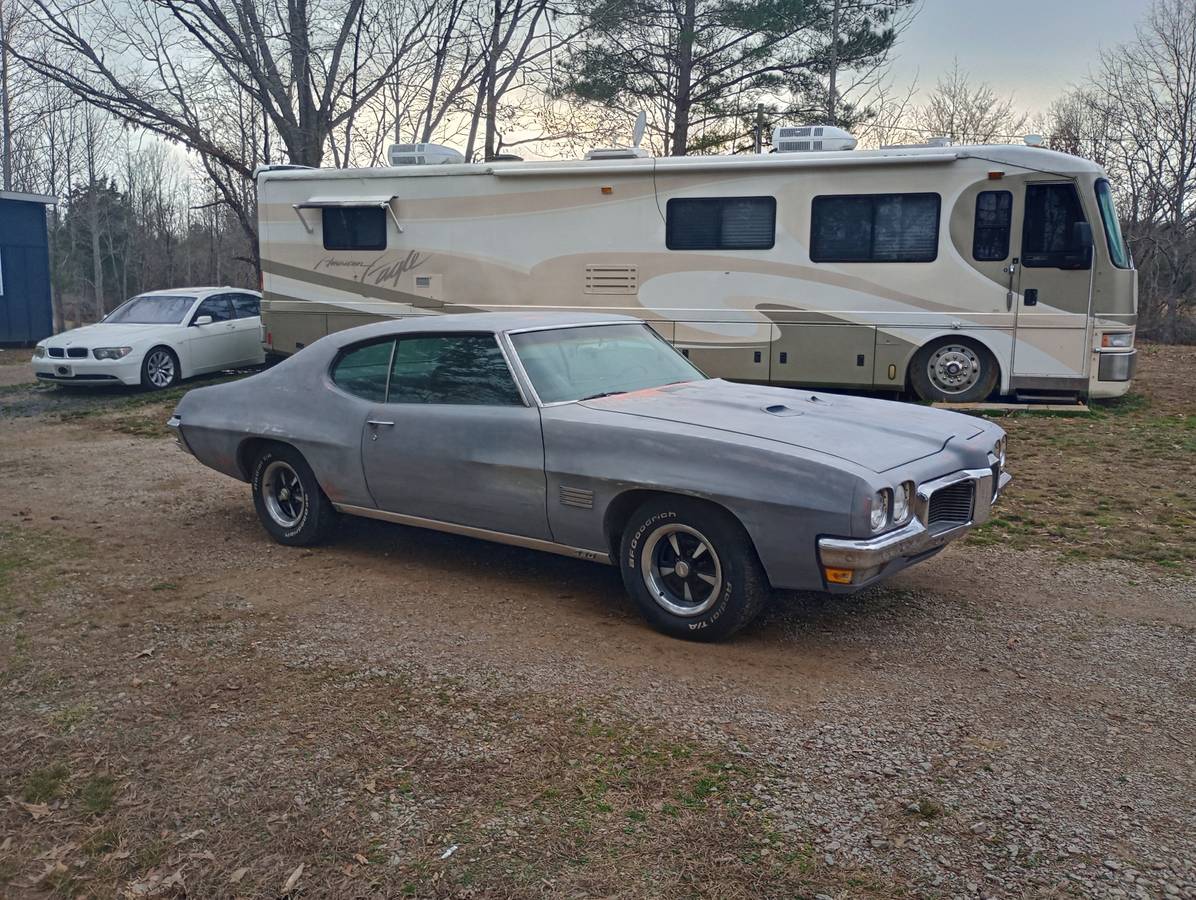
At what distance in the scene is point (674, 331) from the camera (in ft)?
41.1

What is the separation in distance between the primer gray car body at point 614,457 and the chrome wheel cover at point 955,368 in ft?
20.9

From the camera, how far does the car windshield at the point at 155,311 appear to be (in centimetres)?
1530

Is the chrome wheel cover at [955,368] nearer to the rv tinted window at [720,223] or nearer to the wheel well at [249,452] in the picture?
the rv tinted window at [720,223]

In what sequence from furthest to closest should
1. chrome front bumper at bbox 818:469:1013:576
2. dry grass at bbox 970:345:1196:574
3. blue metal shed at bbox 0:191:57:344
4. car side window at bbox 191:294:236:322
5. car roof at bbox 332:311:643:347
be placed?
blue metal shed at bbox 0:191:57:344
car side window at bbox 191:294:236:322
dry grass at bbox 970:345:1196:574
car roof at bbox 332:311:643:347
chrome front bumper at bbox 818:469:1013:576

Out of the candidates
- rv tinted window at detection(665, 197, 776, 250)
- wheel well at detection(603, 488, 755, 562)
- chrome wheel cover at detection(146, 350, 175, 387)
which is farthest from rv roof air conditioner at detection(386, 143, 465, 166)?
wheel well at detection(603, 488, 755, 562)

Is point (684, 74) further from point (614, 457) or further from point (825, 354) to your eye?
point (614, 457)

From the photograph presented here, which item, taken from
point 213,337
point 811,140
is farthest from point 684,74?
point 213,337

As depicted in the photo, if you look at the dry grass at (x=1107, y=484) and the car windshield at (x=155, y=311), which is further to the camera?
the car windshield at (x=155, y=311)

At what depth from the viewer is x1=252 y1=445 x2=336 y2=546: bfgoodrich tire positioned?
245 inches

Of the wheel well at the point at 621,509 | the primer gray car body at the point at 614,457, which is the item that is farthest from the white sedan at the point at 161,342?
the wheel well at the point at 621,509

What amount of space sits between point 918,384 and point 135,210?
45835mm

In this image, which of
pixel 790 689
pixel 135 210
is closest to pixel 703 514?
pixel 790 689

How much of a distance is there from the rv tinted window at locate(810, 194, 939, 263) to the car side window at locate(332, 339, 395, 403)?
7.18m

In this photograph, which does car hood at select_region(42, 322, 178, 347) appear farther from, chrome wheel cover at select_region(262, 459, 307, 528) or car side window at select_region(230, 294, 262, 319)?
chrome wheel cover at select_region(262, 459, 307, 528)
